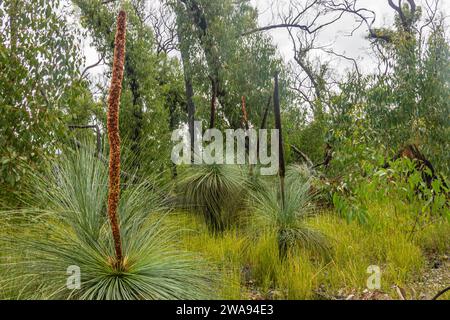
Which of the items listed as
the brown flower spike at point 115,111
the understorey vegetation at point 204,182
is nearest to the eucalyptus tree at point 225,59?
the understorey vegetation at point 204,182

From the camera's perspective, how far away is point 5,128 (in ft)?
11.3

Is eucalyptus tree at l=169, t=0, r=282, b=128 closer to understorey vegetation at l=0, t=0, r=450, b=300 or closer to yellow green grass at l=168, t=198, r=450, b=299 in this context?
understorey vegetation at l=0, t=0, r=450, b=300

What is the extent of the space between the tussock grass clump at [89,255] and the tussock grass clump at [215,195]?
2.81 metres

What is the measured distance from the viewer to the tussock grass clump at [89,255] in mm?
2229

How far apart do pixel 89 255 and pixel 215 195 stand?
3.36m

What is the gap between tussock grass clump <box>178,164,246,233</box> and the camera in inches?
218

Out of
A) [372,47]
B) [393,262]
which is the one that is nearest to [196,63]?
[393,262]

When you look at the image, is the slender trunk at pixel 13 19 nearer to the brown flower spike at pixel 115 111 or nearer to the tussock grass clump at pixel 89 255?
the tussock grass clump at pixel 89 255

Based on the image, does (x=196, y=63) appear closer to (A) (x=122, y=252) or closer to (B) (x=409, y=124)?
(B) (x=409, y=124)

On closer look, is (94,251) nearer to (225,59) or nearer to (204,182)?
(204,182)

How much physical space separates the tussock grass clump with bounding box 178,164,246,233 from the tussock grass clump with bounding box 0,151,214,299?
2.81m

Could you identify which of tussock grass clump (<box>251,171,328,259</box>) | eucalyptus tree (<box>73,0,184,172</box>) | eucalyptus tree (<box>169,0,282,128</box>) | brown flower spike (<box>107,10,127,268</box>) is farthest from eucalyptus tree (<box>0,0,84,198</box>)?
eucalyptus tree (<box>169,0,282,128</box>)

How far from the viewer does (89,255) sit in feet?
7.62

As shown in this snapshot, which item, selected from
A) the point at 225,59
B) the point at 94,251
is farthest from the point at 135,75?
the point at 94,251
